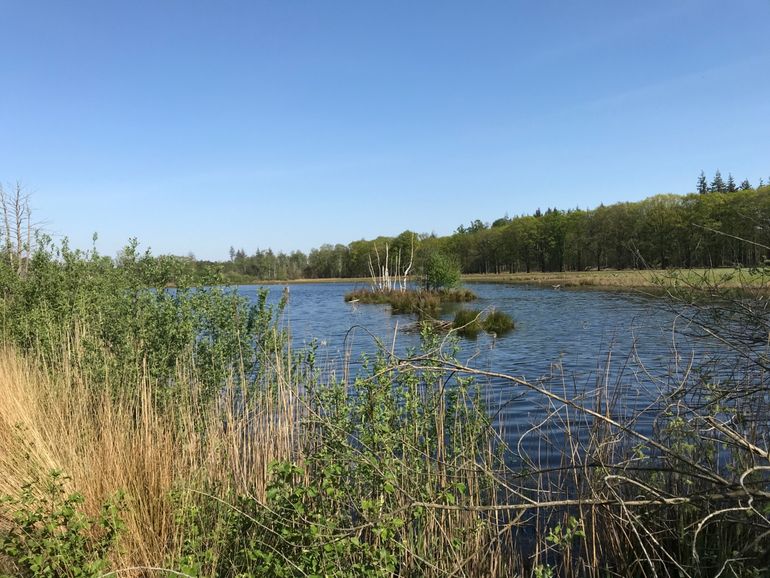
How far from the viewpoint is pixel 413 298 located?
36.5 m

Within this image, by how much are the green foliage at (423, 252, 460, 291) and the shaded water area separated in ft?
35.2

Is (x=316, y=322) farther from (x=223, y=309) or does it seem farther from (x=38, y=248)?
(x=223, y=309)

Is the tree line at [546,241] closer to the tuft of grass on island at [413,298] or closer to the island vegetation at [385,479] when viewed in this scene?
the tuft of grass on island at [413,298]

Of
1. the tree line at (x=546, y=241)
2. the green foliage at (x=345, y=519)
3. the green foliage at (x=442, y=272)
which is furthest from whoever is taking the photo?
the tree line at (x=546, y=241)

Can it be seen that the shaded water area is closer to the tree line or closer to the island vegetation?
the island vegetation

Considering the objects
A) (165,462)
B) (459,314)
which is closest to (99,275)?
(165,462)

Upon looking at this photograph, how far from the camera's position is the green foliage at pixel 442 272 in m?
42.3

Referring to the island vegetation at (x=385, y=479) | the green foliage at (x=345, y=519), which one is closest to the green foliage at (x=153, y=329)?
the island vegetation at (x=385, y=479)

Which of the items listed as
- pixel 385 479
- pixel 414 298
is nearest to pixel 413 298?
pixel 414 298

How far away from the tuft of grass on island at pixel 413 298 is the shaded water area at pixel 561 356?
113 inches

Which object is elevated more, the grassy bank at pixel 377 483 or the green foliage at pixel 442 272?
the green foliage at pixel 442 272

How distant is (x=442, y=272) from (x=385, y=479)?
3983 centimetres

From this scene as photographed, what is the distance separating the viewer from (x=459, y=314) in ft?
77.8

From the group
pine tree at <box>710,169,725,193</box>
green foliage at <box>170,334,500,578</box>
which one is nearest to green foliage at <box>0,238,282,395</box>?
green foliage at <box>170,334,500,578</box>
